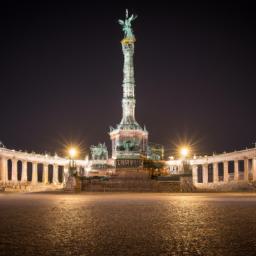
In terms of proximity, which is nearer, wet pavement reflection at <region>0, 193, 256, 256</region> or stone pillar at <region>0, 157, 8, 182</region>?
wet pavement reflection at <region>0, 193, 256, 256</region>

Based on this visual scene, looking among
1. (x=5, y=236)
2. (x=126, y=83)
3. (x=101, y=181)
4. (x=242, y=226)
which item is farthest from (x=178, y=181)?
(x=126, y=83)

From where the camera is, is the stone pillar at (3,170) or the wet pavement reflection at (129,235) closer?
the wet pavement reflection at (129,235)

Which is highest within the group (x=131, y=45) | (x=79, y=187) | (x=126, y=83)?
(x=131, y=45)

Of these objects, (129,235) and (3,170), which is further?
(3,170)

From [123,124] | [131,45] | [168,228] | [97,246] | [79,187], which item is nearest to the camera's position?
[97,246]

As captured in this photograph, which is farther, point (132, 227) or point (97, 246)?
point (132, 227)

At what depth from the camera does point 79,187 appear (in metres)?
54.0

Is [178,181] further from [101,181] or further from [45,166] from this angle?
[45,166]

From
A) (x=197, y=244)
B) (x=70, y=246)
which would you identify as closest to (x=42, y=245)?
(x=70, y=246)

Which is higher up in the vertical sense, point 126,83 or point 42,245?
point 126,83

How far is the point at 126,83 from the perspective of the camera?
10244 centimetres

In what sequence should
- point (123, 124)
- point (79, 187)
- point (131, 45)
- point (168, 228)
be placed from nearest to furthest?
point (168, 228)
point (79, 187)
point (123, 124)
point (131, 45)

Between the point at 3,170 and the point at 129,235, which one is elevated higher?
the point at 129,235

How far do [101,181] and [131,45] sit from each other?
58649 mm
